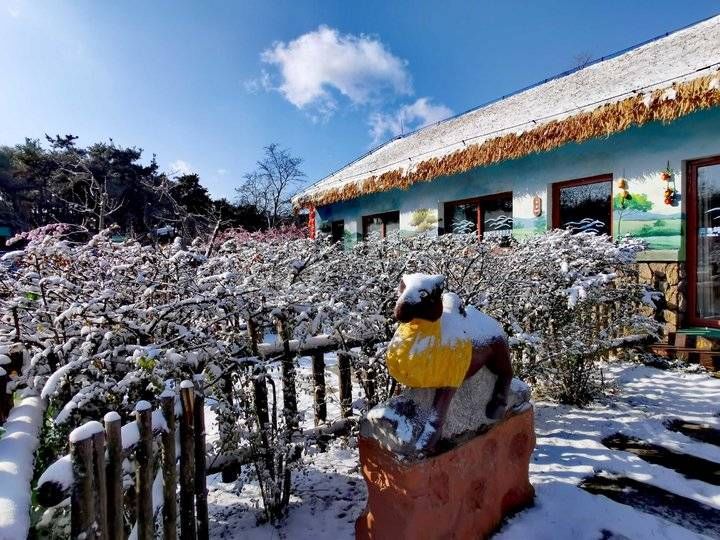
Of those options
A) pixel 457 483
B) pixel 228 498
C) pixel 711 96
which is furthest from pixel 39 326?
pixel 711 96

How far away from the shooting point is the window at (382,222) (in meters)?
9.41

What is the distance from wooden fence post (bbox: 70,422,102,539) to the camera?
1.15 meters

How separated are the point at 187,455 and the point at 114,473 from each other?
1.43 feet

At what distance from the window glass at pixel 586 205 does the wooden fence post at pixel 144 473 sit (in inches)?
215

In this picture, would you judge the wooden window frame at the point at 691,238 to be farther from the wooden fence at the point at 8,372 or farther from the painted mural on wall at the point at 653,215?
the wooden fence at the point at 8,372

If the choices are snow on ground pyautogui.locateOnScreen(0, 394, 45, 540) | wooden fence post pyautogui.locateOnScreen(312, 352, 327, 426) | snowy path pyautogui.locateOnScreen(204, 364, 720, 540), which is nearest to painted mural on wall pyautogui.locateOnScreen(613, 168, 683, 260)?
snowy path pyautogui.locateOnScreen(204, 364, 720, 540)

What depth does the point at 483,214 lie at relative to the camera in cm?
758

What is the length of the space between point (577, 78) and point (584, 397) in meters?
6.49

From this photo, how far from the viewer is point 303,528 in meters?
2.26

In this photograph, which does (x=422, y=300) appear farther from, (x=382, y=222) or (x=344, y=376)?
(x=382, y=222)

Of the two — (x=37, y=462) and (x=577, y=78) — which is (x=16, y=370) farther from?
(x=577, y=78)

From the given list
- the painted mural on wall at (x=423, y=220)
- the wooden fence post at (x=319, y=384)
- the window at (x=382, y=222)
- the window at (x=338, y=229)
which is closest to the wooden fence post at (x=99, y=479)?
the wooden fence post at (x=319, y=384)

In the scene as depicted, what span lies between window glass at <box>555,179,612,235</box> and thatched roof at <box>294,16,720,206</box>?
37.3 inches

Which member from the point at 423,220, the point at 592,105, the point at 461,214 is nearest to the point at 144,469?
the point at 592,105
